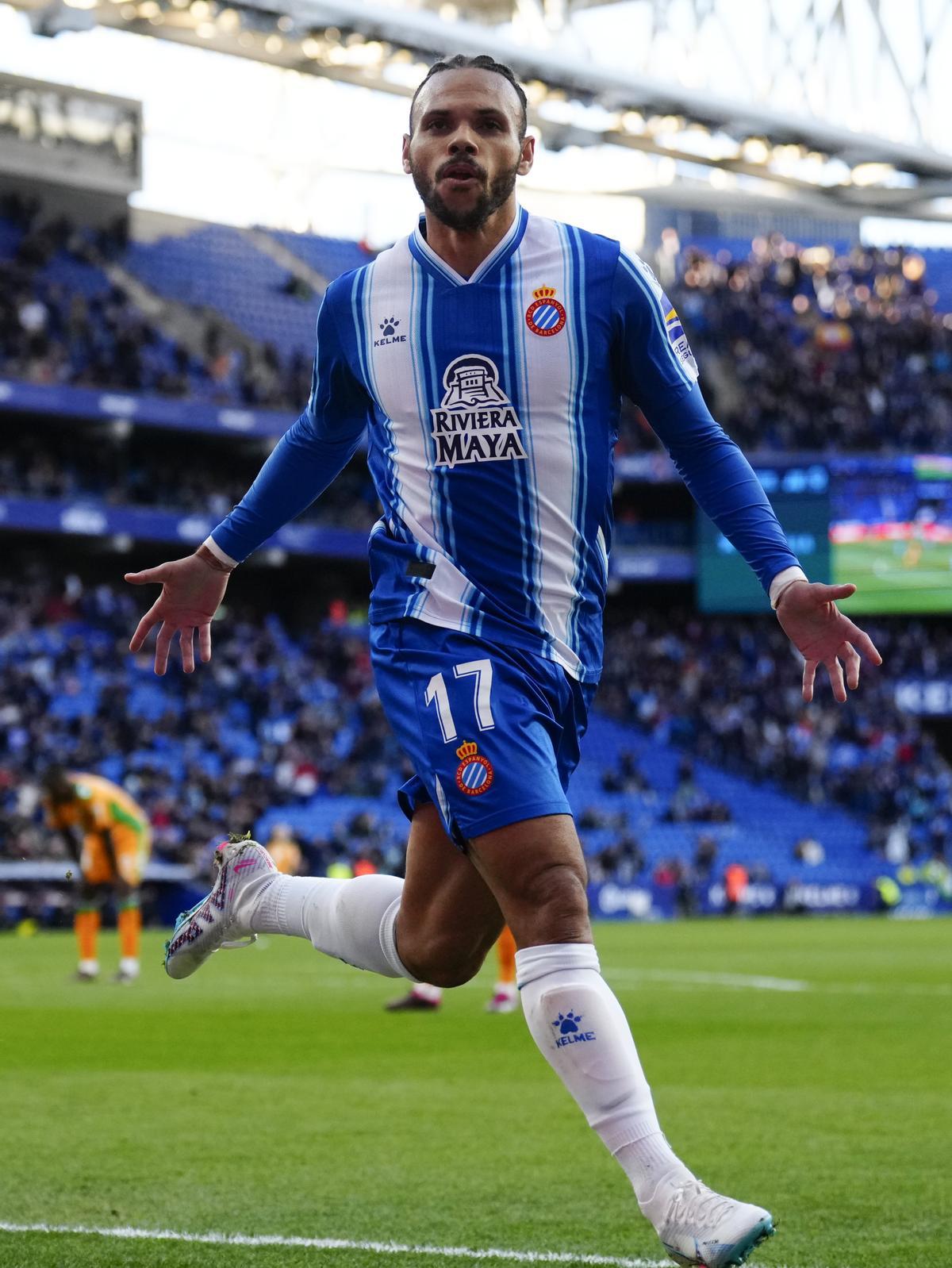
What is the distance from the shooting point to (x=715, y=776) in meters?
38.6

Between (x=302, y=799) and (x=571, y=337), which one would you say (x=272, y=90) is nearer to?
(x=302, y=799)

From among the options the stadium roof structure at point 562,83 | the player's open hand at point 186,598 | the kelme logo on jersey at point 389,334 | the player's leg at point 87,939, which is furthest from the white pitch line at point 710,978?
the stadium roof structure at point 562,83

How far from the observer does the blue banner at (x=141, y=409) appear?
3438 centimetres

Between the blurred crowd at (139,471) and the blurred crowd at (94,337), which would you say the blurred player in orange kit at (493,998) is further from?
the blurred crowd at (94,337)

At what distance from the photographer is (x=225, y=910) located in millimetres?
4984

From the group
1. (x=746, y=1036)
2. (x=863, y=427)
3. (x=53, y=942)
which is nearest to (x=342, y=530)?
(x=863, y=427)

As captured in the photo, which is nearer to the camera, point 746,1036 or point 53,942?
point 746,1036

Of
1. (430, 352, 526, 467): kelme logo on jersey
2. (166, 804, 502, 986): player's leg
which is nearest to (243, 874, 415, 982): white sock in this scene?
(166, 804, 502, 986): player's leg

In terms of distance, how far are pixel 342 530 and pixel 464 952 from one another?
35.3 m

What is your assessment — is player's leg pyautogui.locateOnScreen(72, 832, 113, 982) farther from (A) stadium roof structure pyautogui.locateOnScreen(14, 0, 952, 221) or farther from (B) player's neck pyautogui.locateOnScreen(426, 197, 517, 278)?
(A) stadium roof structure pyautogui.locateOnScreen(14, 0, 952, 221)

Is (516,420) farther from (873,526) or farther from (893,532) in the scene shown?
(893,532)

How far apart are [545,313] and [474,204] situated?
0.29 m

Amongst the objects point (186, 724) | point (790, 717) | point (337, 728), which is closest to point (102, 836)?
point (186, 724)

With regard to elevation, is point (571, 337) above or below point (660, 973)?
above
